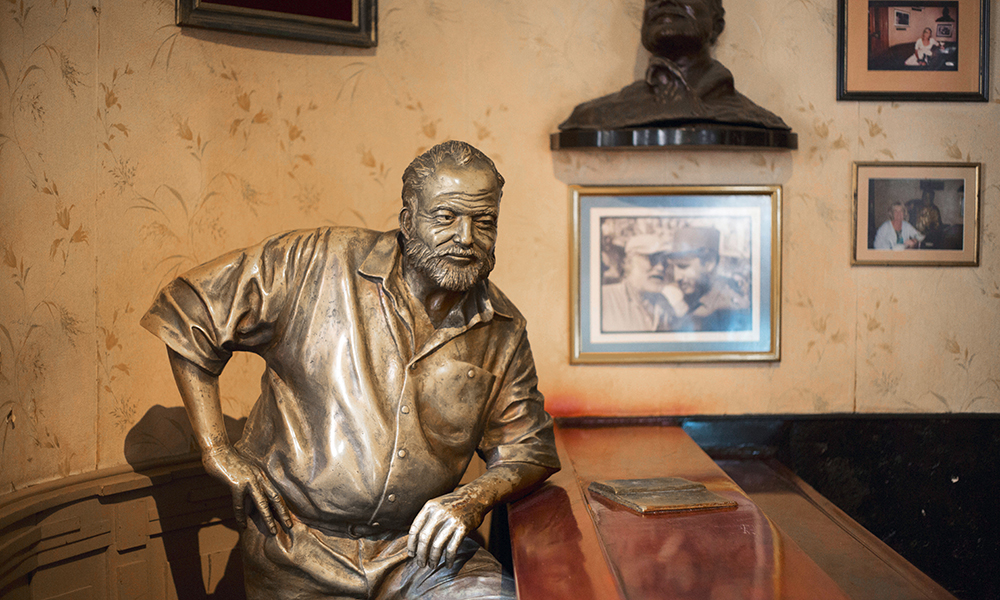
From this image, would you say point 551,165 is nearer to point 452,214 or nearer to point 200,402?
point 452,214

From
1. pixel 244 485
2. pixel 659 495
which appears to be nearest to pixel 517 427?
pixel 659 495

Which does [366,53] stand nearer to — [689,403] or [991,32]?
[689,403]

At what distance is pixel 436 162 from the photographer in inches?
85.6

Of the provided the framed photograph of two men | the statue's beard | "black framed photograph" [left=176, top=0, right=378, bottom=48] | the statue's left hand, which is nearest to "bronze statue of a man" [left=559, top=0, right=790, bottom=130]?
the framed photograph of two men

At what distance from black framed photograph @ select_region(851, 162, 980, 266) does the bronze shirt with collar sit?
2.01m

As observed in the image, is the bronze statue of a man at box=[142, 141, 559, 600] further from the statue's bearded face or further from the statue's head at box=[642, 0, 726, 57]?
the statue's head at box=[642, 0, 726, 57]

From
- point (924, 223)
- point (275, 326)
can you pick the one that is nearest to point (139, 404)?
point (275, 326)

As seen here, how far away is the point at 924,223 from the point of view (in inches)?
139

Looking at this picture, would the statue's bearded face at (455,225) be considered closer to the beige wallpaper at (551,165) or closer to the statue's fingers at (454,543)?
the statue's fingers at (454,543)

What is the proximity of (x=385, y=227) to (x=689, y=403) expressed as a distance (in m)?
1.51

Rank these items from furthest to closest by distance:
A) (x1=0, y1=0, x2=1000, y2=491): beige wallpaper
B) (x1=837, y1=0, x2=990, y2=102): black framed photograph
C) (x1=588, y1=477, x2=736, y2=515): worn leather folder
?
(x1=837, y1=0, x2=990, y2=102): black framed photograph
(x1=0, y1=0, x2=1000, y2=491): beige wallpaper
(x1=588, y1=477, x2=736, y2=515): worn leather folder

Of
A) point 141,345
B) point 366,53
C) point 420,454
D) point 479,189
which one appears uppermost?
point 366,53

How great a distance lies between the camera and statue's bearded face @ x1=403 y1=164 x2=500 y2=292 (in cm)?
214

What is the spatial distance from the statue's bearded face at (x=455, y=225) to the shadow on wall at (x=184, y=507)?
1.37 metres
